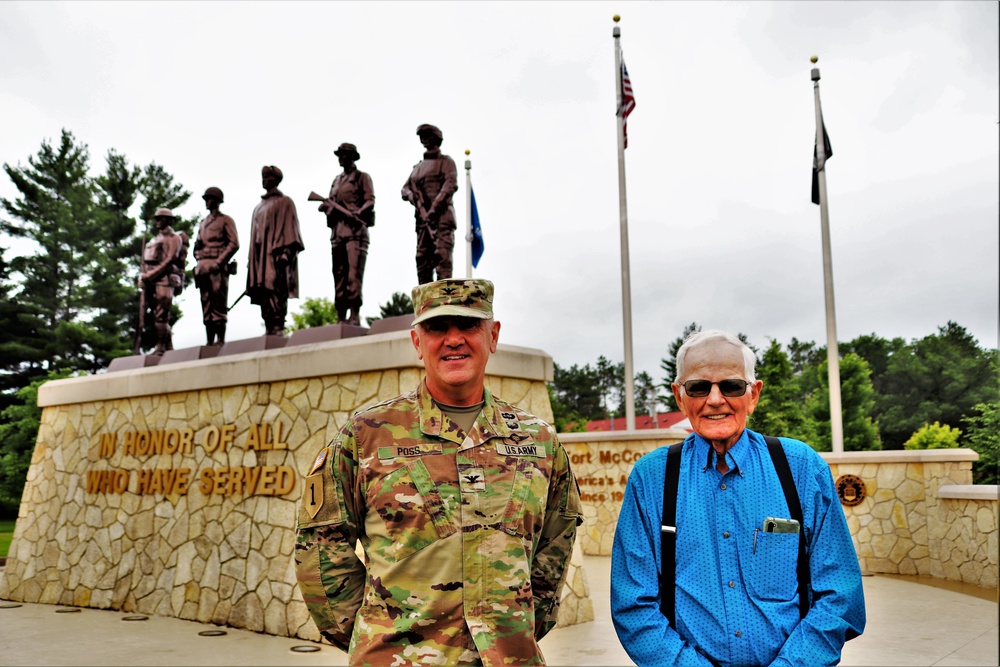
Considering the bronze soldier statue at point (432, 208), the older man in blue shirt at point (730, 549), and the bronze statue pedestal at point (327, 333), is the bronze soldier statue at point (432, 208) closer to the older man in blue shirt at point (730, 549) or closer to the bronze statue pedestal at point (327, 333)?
the bronze statue pedestal at point (327, 333)

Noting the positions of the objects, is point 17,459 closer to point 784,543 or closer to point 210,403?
point 210,403

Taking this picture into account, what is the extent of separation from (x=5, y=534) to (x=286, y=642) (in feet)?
56.5

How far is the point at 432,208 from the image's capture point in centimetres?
745

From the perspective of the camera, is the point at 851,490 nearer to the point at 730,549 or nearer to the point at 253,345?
the point at 253,345

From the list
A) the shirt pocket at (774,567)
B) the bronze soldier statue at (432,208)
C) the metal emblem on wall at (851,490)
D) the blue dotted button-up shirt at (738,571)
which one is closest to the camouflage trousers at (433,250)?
the bronze soldier statue at (432,208)

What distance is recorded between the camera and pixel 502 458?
234 centimetres

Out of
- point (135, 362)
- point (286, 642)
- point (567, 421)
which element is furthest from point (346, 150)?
point (567, 421)

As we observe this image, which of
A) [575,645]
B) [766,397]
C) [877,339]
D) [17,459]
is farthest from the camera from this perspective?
[877,339]

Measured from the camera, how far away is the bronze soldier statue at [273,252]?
27.0ft

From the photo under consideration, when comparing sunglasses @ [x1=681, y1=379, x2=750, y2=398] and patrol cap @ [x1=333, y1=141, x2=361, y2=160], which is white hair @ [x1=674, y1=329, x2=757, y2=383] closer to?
sunglasses @ [x1=681, y1=379, x2=750, y2=398]

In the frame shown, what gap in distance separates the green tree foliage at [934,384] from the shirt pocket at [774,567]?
31560 millimetres

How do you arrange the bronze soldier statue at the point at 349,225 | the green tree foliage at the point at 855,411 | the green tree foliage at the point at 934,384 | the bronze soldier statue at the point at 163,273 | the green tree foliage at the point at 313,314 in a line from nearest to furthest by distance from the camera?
1. the bronze soldier statue at the point at 349,225
2. the bronze soldier statue at the point at 163,273
3. the green tree foliage at the point at 855,411
4. the green tree foliage at the point at 934,384
5. the green tree foliage at the point at 313,314

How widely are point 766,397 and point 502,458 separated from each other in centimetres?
3005

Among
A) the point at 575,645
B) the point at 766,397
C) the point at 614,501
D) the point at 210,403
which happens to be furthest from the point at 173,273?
the point at 766,397
